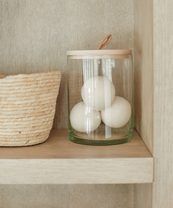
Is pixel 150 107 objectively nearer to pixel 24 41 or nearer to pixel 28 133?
pixel 28 133

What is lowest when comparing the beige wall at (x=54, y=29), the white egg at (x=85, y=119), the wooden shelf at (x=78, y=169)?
the wooden shelf at (x=78, y=169)

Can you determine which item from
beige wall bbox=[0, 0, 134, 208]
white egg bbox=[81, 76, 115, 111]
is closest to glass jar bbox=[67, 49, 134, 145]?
white egg bbox=[81, 76, 115, 111]

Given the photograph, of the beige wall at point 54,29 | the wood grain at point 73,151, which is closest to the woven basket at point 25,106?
the wood grain at point 73,151

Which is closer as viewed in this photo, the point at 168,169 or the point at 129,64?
the point at 168,169

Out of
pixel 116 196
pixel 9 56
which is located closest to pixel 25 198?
pixel 116 196

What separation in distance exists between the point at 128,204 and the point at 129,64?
1.00ft

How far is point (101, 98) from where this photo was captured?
61cm

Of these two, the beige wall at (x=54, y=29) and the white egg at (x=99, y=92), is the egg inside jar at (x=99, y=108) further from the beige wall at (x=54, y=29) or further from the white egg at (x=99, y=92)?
the beige wall at (x=54, y=29)

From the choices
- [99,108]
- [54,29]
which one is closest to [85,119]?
[99,108]

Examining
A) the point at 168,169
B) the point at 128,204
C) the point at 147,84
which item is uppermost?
the point at 147,84

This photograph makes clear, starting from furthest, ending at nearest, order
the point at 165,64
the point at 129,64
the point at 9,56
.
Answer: the point at 9,56, the point at 129,64, the point at 165,64

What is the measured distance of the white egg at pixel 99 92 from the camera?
0.61 m

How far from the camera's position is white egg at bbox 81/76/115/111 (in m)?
0.61

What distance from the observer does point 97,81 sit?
0.62m
